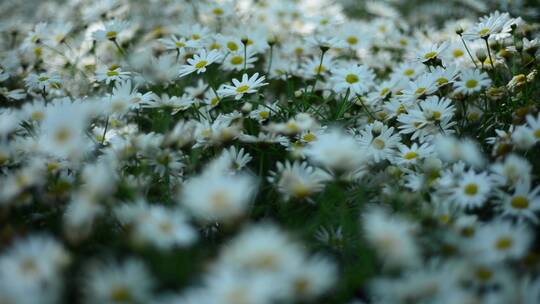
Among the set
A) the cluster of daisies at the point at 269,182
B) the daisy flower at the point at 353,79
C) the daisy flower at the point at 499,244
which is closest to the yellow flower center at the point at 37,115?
the cluster of daisies at the point at 269,182

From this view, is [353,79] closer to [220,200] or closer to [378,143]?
[378,143]

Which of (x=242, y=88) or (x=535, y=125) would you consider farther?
(x=242, y=88)

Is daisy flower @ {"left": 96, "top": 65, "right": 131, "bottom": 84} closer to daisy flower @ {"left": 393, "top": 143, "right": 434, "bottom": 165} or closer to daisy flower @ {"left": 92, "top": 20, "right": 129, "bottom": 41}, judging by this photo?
daisy flower @ {"left": 92, "top": 20, "right": 129, "bottom": 41}

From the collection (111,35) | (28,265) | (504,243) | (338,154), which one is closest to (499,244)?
(504,243)

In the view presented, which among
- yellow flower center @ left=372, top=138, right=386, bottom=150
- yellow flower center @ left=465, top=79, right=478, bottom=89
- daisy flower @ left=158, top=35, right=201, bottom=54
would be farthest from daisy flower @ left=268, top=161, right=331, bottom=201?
daisy flower @ left=158, top=35, right=201, bottom=54

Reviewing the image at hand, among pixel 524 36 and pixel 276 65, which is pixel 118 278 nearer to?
pixel 276 65

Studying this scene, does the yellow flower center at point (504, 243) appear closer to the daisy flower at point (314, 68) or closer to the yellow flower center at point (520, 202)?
the yellow flower center at point (520, 202)

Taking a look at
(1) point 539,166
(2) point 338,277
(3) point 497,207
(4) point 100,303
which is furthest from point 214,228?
(1) point 539,166
